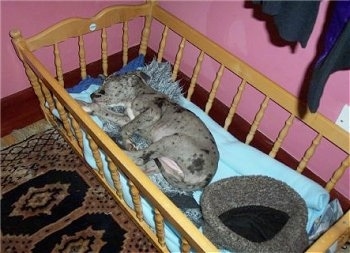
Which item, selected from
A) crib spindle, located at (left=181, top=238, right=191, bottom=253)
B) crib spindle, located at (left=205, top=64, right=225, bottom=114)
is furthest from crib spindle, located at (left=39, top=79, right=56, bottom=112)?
crib spindle, located at (left=181, top=238, right=191, bottom=253)

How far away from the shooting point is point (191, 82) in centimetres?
179

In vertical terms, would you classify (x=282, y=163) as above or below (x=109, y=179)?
above

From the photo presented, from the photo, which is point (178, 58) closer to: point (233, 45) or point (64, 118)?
point (233, 45)

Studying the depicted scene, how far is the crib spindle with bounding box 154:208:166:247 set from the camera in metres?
1.16

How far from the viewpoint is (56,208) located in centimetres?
159

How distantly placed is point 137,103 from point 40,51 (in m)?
0.49

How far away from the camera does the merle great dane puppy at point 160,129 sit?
1.40 m

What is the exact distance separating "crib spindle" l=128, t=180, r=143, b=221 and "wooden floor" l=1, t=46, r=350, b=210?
651 millimetres

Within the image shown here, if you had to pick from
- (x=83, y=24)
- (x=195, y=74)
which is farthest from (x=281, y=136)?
(x=83, y=24)

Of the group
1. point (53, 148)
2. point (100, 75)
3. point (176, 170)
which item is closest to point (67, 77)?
point (100, 75)

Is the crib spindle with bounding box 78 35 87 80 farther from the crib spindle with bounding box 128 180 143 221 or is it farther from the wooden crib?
the crib spindle with bounding box 128 180 143 221

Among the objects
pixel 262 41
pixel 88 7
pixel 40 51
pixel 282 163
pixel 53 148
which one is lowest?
pixel 53 148

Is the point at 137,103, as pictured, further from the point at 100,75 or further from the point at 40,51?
the point at 40,51

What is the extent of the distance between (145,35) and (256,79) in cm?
64
